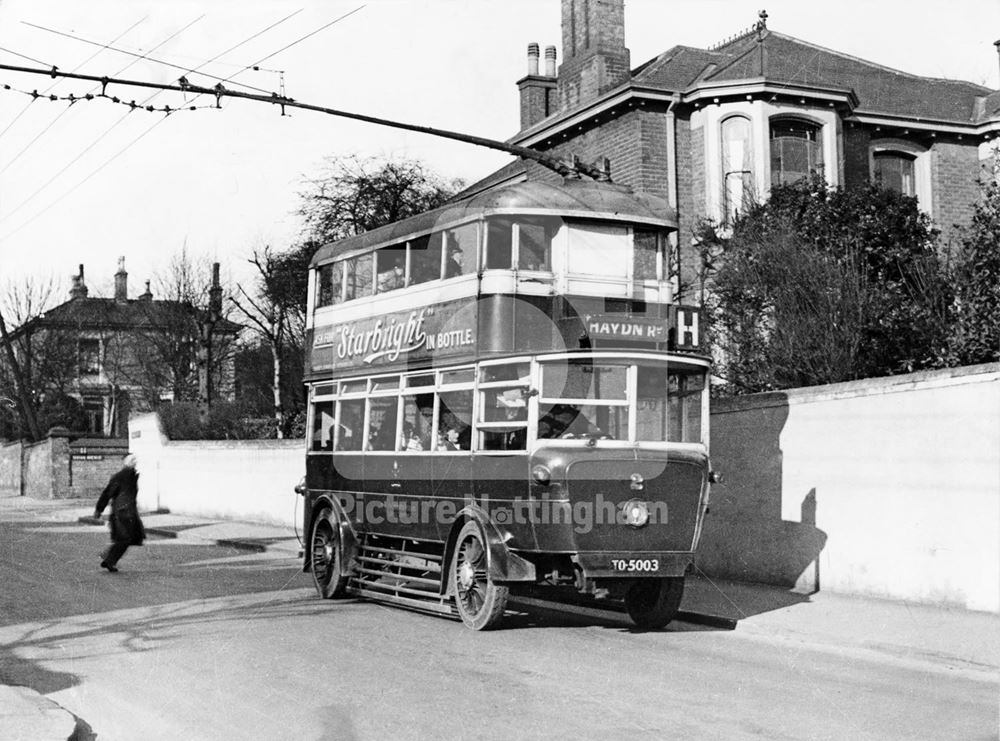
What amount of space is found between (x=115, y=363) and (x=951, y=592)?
51.9 m

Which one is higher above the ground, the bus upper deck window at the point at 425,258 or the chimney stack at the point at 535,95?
the chimney stack at the point at 535,95

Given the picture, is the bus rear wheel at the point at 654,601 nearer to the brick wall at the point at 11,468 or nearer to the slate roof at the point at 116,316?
the slate roof at the point at 116,316

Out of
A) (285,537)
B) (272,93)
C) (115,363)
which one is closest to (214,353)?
(115,363)

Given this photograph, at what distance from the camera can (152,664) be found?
9.77 metres

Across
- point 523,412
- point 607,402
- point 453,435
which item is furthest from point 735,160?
point 523,412

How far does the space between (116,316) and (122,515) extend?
4802 centimetres

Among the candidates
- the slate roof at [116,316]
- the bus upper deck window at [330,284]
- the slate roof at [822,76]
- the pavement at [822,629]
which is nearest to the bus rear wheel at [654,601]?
the pavement at [822,629]

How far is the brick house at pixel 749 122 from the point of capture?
85.4ft

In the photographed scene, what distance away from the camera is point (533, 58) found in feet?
113

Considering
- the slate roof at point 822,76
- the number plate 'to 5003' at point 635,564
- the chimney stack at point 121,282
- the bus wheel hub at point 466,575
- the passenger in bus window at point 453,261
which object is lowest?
the bus wheel hub at point 466,575

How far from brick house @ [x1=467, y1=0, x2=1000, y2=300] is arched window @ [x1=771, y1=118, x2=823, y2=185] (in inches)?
0.9

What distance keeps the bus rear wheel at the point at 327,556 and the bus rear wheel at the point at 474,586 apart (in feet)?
8.96

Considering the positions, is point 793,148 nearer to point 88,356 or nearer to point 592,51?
point 592,51

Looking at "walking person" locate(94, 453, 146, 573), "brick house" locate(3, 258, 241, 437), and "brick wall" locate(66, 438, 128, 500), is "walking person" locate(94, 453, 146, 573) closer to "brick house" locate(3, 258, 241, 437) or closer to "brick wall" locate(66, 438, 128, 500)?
"brick wall" locate(66, 438, 128, 500)
